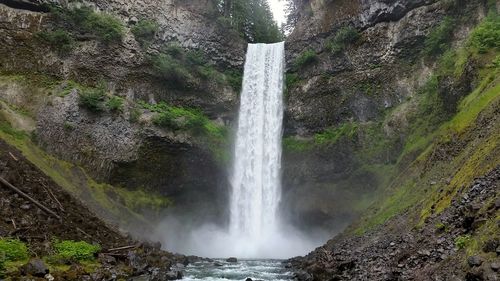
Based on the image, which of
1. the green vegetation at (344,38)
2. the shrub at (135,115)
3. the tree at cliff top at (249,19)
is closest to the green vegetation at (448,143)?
the green vegetation at (344,38)

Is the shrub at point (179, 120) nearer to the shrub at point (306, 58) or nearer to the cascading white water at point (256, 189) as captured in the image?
the cascading white water at point (256, 189)

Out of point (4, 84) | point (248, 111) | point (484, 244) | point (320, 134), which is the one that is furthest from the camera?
→ point (248, 111)

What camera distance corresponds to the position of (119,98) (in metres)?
32.9

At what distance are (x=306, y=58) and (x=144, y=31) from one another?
1527 cm

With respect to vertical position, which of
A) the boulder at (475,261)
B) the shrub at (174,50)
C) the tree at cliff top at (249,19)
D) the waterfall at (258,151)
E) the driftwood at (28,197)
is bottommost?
the boulder at (475,261)

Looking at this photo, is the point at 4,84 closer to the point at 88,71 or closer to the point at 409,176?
the point at 88,71

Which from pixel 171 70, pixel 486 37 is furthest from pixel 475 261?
pixel 171 70

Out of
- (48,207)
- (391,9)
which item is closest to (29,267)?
(48,207)

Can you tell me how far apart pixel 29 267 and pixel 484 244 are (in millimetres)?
12019

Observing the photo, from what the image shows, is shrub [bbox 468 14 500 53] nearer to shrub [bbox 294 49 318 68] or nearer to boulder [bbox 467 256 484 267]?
shrub [bbox 294 49 318 68]

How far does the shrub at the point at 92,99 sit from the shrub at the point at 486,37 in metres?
25.0

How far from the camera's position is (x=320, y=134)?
1494 inches

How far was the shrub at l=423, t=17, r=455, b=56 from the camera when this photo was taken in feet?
104

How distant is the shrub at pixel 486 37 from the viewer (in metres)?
22.9
